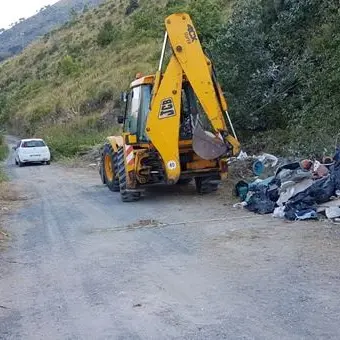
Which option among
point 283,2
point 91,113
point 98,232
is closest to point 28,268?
point 98,232

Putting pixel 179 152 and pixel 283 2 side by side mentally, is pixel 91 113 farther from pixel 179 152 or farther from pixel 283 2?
pixel 179 152

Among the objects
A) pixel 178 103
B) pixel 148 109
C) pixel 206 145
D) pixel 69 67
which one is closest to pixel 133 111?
pixel 148 109

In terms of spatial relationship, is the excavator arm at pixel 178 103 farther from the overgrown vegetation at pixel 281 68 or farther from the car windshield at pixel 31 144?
the car windshield at pixel 31 144

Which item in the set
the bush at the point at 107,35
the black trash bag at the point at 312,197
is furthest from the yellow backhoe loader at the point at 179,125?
the bush at the point at 107,35

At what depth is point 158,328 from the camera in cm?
556

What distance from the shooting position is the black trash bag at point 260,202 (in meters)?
11.0

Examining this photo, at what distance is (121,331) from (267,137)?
483 inches

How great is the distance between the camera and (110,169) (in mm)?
16734

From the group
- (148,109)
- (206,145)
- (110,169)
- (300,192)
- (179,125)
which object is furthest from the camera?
(110,169)

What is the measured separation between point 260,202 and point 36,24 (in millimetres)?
173513

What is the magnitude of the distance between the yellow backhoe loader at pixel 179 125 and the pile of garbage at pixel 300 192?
1416 mm

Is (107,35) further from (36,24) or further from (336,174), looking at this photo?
(36,24)

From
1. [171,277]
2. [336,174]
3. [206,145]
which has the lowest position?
[171,277]

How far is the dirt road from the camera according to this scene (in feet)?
18.5
